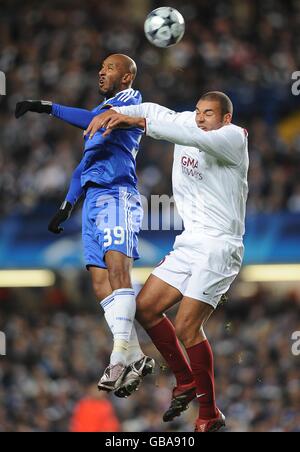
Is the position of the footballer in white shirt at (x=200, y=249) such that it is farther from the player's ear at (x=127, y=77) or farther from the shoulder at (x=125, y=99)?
the player's ear at (x=127, y=77)

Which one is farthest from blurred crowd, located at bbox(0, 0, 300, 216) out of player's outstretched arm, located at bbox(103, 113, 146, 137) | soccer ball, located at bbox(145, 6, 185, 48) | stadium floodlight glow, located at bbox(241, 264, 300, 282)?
player's outstretched arm, located at bbox(103, 113, 146, 137)

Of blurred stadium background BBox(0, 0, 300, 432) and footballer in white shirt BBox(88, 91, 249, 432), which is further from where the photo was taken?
blurred stadium background BBox(0, 0, 300, 432)

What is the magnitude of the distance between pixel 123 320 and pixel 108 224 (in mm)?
727

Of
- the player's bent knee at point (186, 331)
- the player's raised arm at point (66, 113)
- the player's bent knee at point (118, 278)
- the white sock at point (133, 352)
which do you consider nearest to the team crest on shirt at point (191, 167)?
the player's raised arm at point (66, 113)

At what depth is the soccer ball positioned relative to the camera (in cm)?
835

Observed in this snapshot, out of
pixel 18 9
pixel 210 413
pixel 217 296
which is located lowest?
pixel 210 413

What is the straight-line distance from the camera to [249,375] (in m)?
15.5

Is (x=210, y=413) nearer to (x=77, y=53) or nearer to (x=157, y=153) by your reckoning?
(x=157, y=153)

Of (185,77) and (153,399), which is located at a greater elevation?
(185,77)

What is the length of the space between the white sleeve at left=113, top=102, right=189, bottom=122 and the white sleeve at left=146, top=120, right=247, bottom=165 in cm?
25

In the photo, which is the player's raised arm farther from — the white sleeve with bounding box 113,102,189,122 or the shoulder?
the white sleeve with bounding box 113,102,189,122

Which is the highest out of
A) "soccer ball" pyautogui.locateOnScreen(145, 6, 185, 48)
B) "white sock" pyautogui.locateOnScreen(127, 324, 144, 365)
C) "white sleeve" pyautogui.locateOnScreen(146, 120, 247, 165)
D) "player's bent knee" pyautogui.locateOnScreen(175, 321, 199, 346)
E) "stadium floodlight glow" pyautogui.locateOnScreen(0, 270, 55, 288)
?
"soccer ball" pyautogui.locateOnScreen(145, 6, 185, 48)
